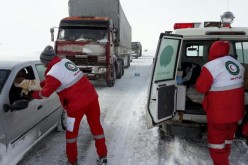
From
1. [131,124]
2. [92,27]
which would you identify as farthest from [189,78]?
[92,27]

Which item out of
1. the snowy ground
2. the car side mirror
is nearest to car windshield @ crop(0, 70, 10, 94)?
the car side mirror

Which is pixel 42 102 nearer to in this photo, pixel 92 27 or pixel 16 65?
pixel 16 65

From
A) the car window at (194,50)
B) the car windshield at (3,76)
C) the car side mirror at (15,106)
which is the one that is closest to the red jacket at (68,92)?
the car side mirror at (15,106)

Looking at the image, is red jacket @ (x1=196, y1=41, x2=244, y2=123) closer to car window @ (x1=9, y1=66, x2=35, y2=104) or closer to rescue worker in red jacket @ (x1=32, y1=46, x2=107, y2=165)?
rescue worker in red jacket @ (x1=32, y1=46, x2=107, y2=165)

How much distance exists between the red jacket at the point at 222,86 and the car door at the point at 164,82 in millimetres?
683

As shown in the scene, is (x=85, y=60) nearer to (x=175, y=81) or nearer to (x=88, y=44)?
(x=88, y=44)

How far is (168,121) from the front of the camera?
4.58 metres

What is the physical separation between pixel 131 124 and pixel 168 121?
1.94 m

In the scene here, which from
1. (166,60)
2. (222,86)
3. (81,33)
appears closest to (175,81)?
(166,60)

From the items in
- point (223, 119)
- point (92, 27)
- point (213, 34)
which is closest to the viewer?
point (223, 119)

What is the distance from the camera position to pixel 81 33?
37.0ft

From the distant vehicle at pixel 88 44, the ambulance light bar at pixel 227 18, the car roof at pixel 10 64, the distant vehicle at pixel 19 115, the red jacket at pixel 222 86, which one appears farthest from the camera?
the distant vehicle at pixel 88 44

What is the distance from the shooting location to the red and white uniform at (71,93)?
374 centimetres

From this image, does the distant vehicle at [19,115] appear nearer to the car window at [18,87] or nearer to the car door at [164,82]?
the car window at [18,87]
